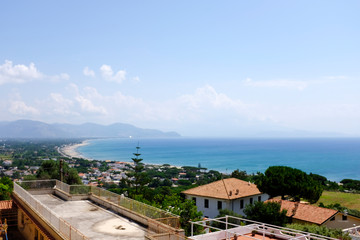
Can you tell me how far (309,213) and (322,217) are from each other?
160 centimetres

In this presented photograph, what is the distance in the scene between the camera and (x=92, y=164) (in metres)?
152

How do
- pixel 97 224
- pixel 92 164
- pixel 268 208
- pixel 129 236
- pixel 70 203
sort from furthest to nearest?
pixel 92 164 < pixel 268 208 < pixel 70 203 < pixel 97 224 < pixel 129 236

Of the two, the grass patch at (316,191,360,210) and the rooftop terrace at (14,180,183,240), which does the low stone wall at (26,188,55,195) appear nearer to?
the rooftop terrace at (14,180,183,240)

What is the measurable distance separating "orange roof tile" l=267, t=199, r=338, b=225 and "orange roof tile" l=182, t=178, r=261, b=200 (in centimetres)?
653

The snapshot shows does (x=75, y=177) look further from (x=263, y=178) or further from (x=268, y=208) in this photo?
(x=268, y=208)

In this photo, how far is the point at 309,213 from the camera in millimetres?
30984

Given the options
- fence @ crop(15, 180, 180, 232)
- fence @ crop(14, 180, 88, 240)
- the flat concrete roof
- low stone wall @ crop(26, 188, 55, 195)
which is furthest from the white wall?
fence @ crop(14, 180, 88, 240)

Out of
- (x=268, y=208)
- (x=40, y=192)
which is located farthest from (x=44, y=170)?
(x=268, y=208)

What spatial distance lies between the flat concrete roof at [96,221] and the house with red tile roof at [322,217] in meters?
17.6

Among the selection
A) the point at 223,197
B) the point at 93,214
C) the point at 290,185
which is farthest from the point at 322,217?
the point at 93,214

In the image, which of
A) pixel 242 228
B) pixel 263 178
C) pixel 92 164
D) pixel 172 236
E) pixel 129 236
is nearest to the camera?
pixel 172 236

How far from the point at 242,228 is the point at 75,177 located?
1442 inches

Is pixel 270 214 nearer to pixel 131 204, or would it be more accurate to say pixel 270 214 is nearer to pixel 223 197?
pixel 223 197

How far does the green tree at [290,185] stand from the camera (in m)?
36.2
